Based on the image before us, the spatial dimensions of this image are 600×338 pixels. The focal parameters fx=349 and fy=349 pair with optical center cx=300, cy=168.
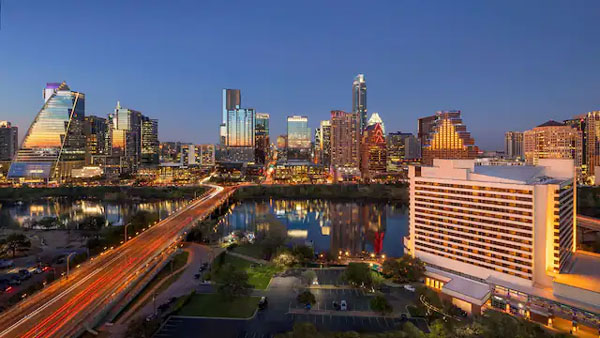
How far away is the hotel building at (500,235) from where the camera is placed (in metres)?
17.5

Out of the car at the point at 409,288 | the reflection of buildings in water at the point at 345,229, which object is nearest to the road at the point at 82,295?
the reflection of buildings in water at the point at 345,229

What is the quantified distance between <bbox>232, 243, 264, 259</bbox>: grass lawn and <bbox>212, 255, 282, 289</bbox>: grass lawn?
1.39 metres

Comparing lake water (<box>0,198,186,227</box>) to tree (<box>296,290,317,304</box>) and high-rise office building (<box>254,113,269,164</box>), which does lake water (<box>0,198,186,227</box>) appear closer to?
tree (<box>296,290,317,304</box>)

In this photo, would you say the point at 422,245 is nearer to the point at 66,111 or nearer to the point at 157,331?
the point at 157,331

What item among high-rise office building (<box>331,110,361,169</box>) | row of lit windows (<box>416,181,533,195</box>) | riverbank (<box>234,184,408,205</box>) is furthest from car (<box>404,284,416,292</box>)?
high-rise office building (<box>331,110,361,169</box>)

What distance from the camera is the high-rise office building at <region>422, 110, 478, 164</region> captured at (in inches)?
3450

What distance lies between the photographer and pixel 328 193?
65.8 meters

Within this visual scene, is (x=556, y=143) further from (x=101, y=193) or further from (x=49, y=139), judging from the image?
(x=49, y=139)

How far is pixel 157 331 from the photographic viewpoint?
49.7 ft

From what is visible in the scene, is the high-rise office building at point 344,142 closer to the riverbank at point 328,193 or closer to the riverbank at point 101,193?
the riverbank at point 328,193

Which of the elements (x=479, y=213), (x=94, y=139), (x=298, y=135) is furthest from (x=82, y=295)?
(x=298, y=135)

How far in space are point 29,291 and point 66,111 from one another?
7802 cm

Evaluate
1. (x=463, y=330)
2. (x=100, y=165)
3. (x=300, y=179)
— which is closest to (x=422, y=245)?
(x=463, y=330)

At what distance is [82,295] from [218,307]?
6.32m
